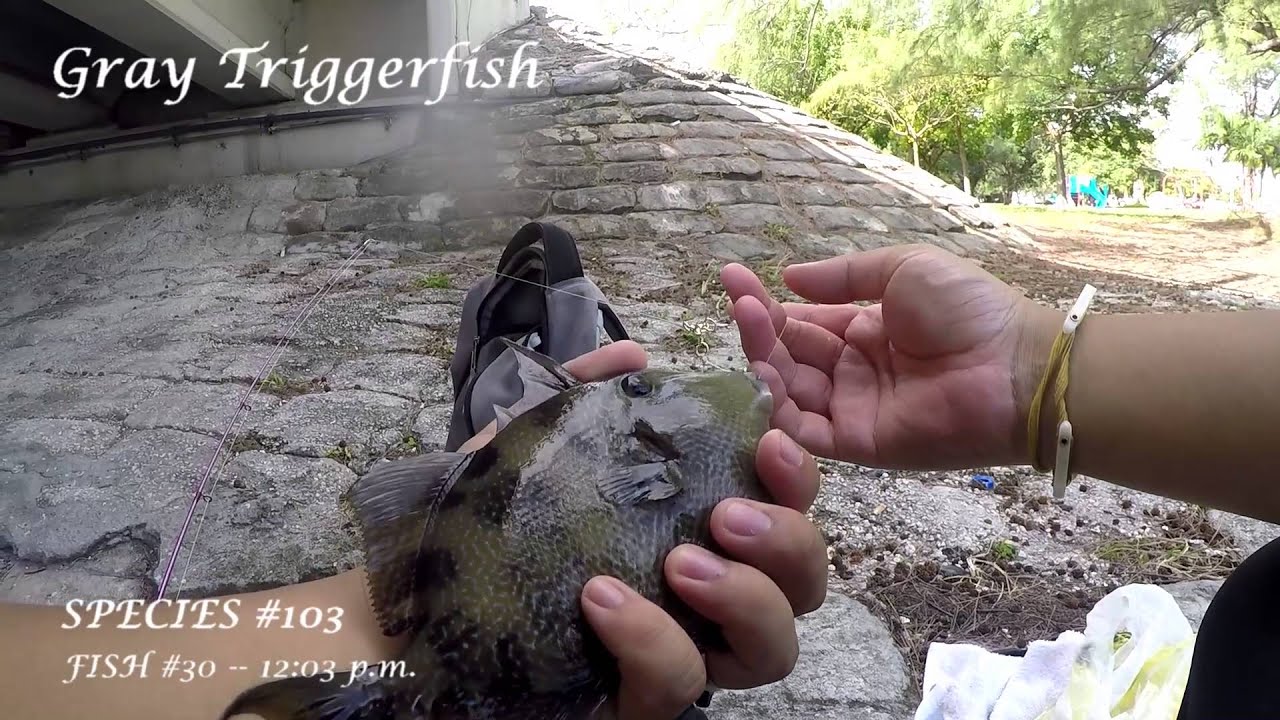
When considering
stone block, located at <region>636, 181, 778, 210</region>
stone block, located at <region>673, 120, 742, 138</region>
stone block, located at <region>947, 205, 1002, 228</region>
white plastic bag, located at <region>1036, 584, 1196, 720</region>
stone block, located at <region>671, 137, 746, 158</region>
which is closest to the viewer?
white plastic bag, located at <region>1036, 584, 1196, 720</region>

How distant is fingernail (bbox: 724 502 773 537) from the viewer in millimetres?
486

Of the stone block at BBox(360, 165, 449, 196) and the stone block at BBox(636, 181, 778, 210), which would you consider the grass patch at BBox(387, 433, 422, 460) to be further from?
the stone block at BBox(636, 181, 778, 210)

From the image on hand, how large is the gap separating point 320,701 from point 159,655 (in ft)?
0.50

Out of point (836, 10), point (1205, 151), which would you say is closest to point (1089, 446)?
point (836, 10)

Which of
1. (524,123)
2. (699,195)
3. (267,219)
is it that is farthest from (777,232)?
(267,219)

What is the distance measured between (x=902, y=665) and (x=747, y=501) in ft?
1.85

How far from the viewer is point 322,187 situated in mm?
1930

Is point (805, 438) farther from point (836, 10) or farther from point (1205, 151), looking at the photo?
point (1205, 151)

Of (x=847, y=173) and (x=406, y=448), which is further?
A: (x=847, y=173)

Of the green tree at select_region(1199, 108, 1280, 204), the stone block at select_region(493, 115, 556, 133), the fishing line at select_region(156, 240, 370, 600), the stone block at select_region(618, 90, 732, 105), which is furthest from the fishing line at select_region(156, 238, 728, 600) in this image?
the green tree at select_region(1199, 108, 1280, 204)

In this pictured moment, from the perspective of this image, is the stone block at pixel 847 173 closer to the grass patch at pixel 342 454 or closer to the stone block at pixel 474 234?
the stone block at pixel 474 234

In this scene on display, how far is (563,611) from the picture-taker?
1.42 feet

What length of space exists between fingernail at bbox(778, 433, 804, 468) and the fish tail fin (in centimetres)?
30

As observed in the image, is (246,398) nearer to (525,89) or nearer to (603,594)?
(603,594)
